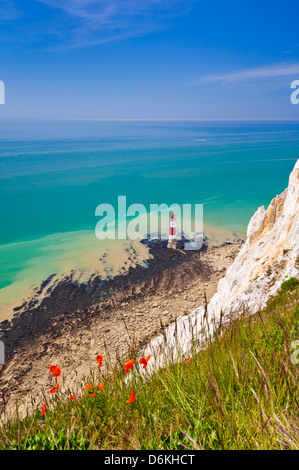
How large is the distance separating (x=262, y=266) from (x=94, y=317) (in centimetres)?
801

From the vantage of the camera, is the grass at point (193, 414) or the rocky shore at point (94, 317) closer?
the grass at point (193, 414)

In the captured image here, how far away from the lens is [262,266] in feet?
31.0

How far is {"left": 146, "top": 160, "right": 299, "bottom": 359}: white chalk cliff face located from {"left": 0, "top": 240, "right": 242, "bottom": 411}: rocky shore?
114cm

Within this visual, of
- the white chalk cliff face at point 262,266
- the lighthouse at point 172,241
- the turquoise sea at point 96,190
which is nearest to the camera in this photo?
the white chalk cliff face at point 262,266

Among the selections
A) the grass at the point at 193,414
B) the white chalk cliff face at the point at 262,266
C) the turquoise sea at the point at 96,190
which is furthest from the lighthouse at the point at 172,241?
the grass at the point at 193,414

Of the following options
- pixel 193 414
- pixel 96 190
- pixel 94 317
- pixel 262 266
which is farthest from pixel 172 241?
pixel 96 190

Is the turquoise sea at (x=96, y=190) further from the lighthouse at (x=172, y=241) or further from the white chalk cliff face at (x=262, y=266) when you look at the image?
the white chalk cliff face at (x=262, y=266)

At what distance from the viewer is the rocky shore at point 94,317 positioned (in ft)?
34.1

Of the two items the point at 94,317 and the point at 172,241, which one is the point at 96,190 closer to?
the point at 172,241

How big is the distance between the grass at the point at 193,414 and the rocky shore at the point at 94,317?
585cm

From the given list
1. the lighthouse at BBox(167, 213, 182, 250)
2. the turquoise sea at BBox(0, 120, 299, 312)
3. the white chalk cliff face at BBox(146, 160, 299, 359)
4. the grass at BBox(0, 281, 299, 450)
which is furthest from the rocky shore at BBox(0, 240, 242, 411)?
the grass at BBox(0, 281, 299, 450)

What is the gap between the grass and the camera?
173 centimetres

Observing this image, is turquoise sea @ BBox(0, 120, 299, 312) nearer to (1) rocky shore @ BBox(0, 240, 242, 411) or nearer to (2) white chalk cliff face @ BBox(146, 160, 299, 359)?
(1) rocky shore @ BBox(0, 240, 242, 411)
